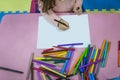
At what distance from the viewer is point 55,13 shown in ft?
2.82

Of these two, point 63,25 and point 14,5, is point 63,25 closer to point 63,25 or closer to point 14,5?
point 63,25

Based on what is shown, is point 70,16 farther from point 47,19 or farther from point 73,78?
point 73,78

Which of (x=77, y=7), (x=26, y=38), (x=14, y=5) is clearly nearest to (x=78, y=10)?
(x=77, y=7)

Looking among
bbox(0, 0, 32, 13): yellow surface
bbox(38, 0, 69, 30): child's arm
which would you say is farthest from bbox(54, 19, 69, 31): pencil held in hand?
bbox(0, 0, 32, 13): yellow surface

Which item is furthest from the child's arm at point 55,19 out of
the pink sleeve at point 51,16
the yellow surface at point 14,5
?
the yellow surface at point 14,5

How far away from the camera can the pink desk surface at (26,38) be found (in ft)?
2.44

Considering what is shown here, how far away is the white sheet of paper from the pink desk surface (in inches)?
0.7

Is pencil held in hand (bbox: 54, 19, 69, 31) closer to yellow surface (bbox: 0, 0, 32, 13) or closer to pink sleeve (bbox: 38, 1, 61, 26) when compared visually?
pink sleeve (bbox: 38, 1, 61, 26)

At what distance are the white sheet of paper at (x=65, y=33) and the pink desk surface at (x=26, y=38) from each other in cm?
2

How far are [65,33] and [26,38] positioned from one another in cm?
15

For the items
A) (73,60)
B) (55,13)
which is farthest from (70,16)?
(73,60)

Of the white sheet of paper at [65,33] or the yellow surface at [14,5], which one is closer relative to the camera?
the white sheet of paper at [65,33]

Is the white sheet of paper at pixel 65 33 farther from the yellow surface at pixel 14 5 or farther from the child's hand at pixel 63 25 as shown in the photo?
the yellow surface at pixel 14 5

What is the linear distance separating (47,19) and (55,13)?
0.14 ft
